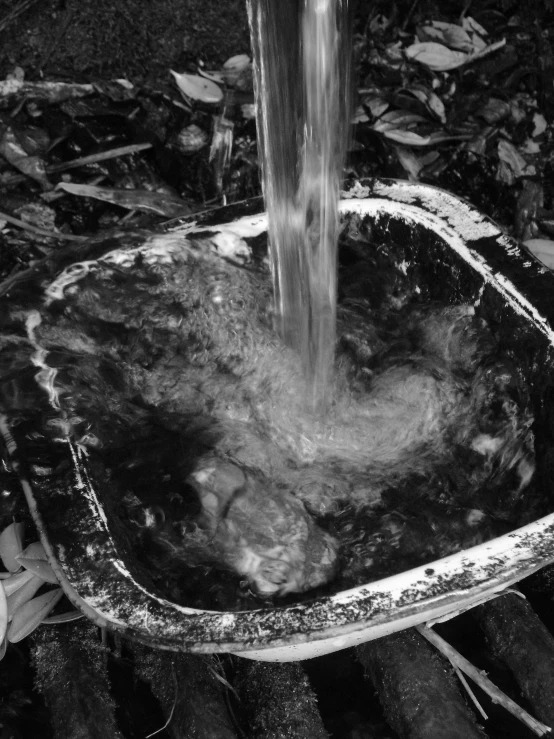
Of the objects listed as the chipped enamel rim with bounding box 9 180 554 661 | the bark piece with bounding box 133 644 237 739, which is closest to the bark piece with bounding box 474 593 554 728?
the chipped enamel rim with bounding box 9 180 554 661

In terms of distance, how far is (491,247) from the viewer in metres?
1.85

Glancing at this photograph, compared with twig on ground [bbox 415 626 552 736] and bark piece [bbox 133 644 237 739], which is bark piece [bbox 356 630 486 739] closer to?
twig on ground [bbox 415 626 552 736]

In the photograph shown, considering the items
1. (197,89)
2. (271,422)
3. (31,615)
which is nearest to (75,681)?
(31,615)

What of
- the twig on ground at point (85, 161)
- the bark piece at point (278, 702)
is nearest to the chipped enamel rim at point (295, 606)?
the bark piece at point (278, 702)

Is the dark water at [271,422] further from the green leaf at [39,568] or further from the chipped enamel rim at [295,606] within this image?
the green leaf at [39,568]

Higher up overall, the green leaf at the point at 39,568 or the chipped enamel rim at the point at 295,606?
the chipped enamel rim at the point at 295,606

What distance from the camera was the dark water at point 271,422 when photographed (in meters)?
1.50

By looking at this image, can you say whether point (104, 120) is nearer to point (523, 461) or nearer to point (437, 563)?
point (523, 461)

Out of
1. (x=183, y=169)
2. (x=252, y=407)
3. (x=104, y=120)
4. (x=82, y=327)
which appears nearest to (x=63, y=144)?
(x=104, y=120)

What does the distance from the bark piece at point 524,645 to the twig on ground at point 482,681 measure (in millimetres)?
34

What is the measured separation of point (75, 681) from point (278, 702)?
1.40 feet

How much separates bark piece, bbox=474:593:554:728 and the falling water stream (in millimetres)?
669

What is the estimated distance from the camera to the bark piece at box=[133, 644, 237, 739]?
143 cm

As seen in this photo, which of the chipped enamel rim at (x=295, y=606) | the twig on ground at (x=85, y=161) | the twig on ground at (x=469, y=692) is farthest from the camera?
the twig on ground at (x=85, y=161)
